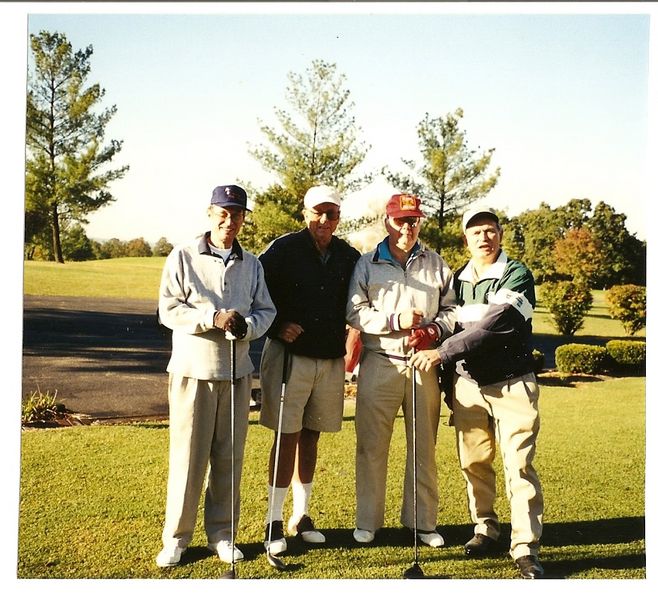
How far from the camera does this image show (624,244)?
583 cm

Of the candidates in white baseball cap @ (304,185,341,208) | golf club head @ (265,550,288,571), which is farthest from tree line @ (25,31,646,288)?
golf club head @ (265,550,288,571)

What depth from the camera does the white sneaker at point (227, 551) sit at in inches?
136

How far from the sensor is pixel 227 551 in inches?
137

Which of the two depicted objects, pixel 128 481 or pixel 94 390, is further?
pixel 94 390

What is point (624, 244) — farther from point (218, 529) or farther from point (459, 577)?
point (218, 529)

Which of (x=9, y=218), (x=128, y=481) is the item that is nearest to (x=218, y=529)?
(x=128, y=481)

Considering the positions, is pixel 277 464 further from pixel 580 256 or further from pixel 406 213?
pixel 580 256

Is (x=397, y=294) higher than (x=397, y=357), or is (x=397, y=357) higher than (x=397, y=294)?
(x=397, y=294)

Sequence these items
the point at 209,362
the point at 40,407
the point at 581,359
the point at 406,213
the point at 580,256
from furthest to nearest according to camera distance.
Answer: the point at 581,359 < the point at 580,256 < the point at 40,407 < the point at 406,213 < the point at 209,362

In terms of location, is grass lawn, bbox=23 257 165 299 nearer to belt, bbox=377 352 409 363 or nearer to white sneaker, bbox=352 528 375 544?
belt, bbox=377 352 409 363

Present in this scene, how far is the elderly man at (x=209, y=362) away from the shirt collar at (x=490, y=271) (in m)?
1.10

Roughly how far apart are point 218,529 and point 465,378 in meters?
1.61

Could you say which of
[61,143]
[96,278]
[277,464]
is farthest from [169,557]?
[96,278]

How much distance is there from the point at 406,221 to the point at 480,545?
6.14 feet
